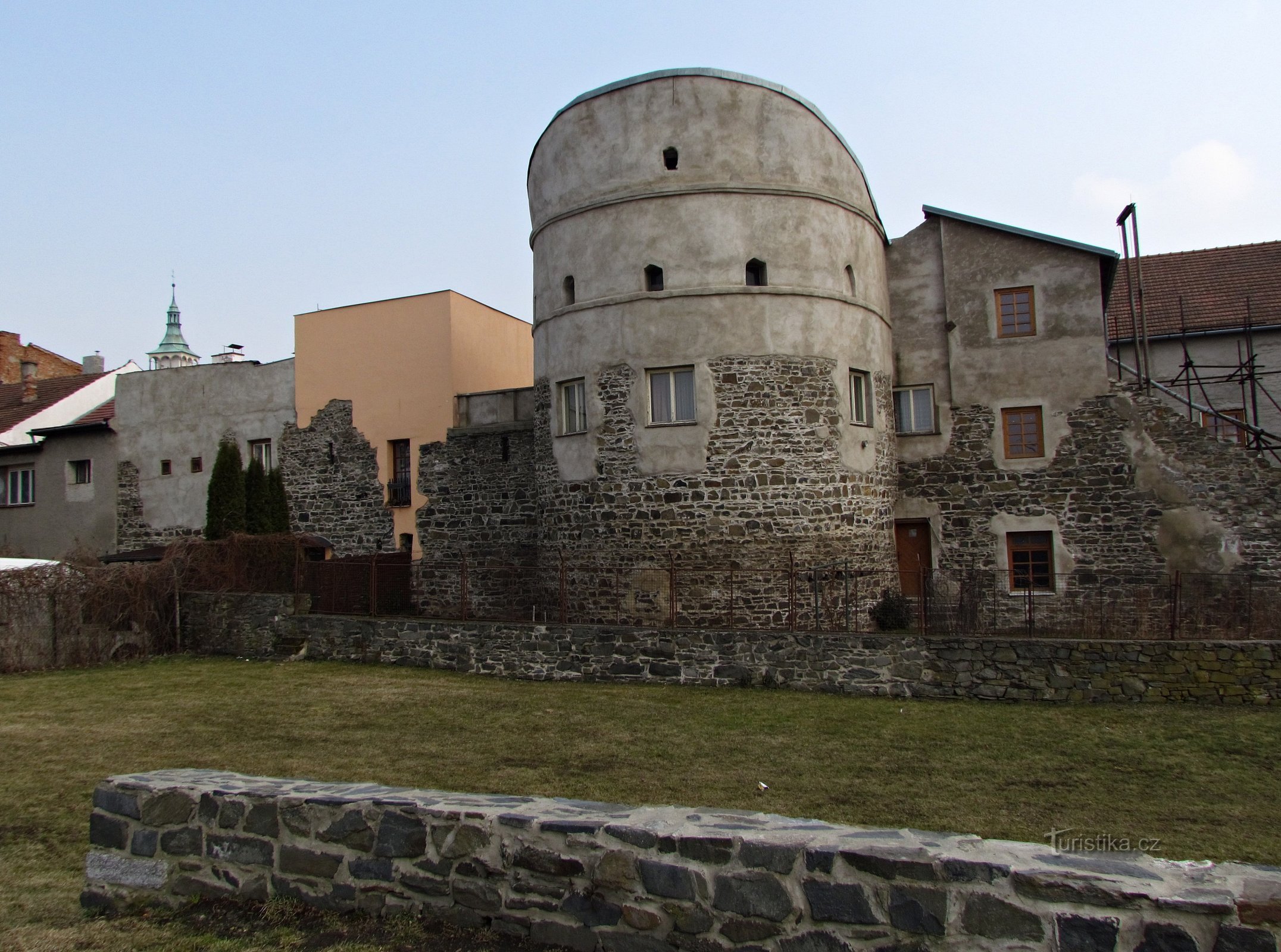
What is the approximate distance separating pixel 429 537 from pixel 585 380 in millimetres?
7504

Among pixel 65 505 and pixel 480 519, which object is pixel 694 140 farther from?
A: pixel 65 505

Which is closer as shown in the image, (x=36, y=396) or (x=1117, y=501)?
(x=1117, y=501)

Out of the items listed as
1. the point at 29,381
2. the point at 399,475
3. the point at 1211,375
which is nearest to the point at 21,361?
the point at 29,381

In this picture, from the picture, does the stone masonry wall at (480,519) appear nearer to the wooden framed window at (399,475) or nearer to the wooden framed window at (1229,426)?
the wooden framed window at (399,475)

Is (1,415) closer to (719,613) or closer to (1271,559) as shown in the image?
(719,613)

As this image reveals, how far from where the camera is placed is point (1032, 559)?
19.4 meters

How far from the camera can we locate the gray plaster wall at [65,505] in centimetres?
2717

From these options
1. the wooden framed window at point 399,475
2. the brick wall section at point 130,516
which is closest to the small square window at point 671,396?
the wooden framed window at point 399,475

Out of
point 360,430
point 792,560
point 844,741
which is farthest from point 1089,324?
point 360,430

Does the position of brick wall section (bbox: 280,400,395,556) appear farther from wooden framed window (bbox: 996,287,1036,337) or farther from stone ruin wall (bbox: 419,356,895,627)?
wooden framed window (bbox: 996,287,1036,337)

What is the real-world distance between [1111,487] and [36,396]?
32.6 m

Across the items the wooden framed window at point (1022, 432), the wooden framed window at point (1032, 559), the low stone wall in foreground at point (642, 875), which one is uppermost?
the wooden framed window at point (1022, 432)

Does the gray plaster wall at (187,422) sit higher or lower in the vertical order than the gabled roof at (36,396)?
lower

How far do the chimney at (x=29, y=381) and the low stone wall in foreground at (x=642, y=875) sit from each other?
101ft
